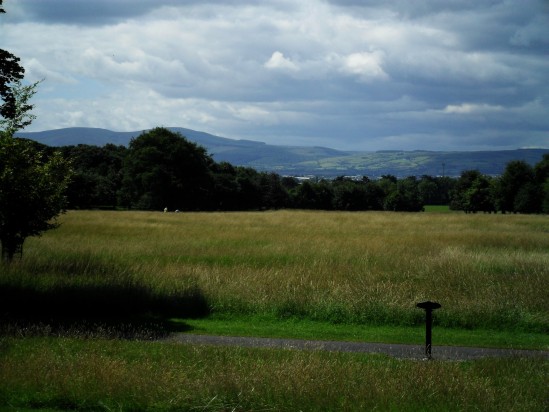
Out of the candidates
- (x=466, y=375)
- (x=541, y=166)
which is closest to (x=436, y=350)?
(x=466, y=375)

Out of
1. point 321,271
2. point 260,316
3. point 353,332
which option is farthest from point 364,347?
point 321,271

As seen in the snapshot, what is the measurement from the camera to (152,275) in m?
17.9

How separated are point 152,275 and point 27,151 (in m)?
5.52

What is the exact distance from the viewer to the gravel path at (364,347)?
37.0ft

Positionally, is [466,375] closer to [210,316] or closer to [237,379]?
[237,379]

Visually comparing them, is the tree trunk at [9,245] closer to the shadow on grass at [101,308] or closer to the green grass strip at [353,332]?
the shadow on grass at [101,308]

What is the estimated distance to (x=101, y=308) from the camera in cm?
1503

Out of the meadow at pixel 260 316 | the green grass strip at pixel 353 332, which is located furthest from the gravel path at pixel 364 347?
the meadow at pixel 260 316

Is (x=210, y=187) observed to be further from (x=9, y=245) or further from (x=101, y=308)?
(x=101, y=308)

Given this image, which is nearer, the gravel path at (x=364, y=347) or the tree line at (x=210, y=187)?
the gravel path at (x=364, y=347)

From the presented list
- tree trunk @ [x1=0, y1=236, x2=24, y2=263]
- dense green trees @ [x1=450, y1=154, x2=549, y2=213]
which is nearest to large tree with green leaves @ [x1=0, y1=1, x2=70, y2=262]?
tree trunk @ [x1=0, y1=236, x2=24, y2=263]

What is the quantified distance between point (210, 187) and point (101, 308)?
2741 inches

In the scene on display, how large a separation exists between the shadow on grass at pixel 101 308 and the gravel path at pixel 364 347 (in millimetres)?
1239

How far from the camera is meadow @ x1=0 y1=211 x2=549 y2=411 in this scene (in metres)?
8.14
